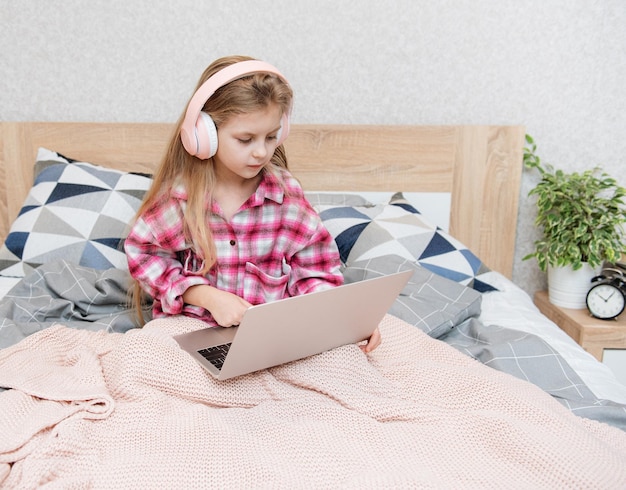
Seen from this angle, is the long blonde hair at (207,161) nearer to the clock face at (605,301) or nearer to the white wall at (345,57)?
the white wall at (345,57)

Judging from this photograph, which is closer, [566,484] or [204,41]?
[566,484]

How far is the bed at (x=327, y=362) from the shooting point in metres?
0.76

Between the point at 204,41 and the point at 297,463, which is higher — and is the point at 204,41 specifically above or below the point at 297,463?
above

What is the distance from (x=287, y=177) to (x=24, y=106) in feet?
3.57

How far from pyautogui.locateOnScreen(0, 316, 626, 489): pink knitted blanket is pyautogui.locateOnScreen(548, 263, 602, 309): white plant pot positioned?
2.85ft

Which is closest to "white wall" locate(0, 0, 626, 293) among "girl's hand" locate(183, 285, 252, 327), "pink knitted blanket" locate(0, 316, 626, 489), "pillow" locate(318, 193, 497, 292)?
"pillow" locate(318, 193, 497, 292)

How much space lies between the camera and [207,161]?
126 centimetres

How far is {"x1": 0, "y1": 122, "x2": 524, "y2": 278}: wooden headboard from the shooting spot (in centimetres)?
188

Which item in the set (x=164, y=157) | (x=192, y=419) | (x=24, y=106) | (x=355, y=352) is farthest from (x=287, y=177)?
(x=24, y=106)

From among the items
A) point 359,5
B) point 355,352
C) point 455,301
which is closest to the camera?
point 355,352

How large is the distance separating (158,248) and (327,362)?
0.45 m

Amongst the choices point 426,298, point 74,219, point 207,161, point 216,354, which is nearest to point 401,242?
point 426,298

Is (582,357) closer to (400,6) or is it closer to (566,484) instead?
(566,484)

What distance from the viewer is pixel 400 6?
73.8 inches
